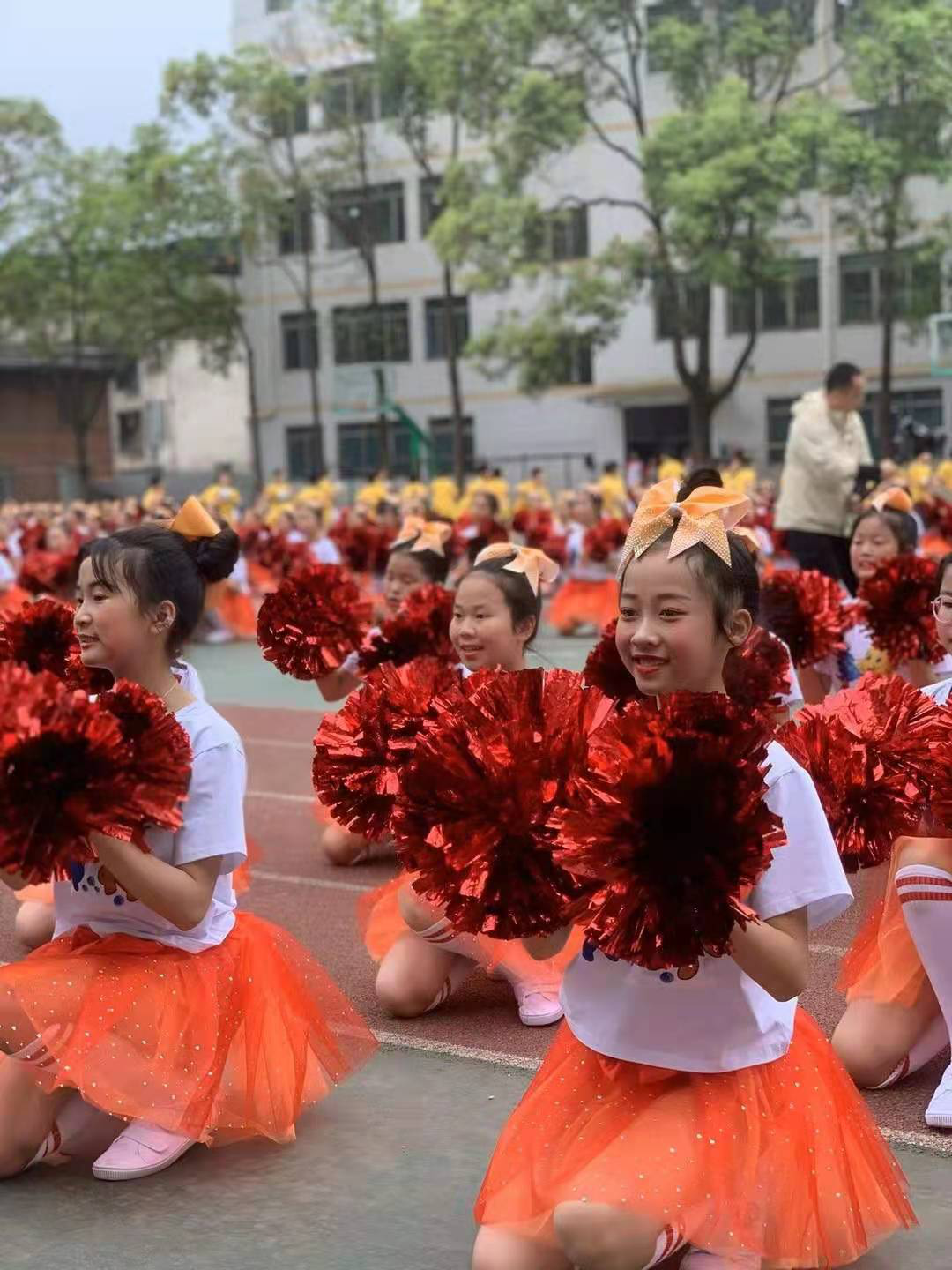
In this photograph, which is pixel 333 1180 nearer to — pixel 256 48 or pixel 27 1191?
pixel 27 1191

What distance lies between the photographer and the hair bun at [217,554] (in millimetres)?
4439

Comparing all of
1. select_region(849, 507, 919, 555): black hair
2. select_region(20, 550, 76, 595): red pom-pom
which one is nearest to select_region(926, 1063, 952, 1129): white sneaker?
select_region(849, 507, 919, 555): black hair

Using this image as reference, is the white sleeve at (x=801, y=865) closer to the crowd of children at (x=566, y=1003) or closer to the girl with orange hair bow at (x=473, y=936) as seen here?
the crowd of children at (x=566, y=1003)

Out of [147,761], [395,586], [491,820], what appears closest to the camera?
[491,820]

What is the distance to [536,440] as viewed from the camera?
42.2 meters

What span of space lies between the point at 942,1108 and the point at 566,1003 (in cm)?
115

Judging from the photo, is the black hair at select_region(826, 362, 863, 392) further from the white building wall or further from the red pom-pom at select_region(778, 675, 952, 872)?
the white building wall

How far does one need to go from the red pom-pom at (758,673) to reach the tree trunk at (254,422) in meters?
37.9

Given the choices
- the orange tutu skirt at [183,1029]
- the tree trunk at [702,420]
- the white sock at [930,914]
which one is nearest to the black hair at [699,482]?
the white sock at [930,914]

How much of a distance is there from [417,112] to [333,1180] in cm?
3651

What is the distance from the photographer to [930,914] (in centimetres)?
364

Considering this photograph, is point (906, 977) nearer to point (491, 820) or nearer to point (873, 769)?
point (873, 769)

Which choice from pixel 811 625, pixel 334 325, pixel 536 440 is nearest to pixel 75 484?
pixel 334 325

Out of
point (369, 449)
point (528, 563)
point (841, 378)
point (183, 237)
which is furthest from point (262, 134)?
point (528, 563)
